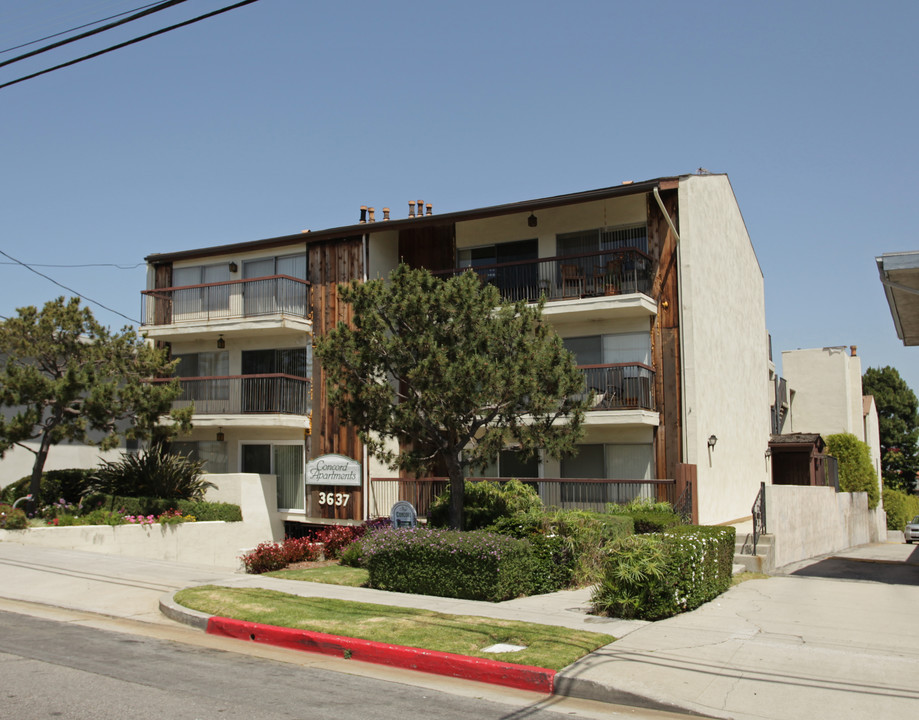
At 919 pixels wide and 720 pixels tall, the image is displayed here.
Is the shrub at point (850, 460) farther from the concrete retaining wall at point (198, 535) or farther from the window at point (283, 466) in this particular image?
the concrete retaining wall at point (198, 535)

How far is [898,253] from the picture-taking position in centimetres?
1347

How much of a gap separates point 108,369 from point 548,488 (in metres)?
11.1

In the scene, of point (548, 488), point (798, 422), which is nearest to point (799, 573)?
point (548, 488)

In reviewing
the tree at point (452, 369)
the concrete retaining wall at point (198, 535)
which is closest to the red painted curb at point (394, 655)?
the tree at point (452, 369)

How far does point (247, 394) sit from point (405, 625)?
14.7 metres

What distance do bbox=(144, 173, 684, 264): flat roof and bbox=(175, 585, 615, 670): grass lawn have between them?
1212 centimetres

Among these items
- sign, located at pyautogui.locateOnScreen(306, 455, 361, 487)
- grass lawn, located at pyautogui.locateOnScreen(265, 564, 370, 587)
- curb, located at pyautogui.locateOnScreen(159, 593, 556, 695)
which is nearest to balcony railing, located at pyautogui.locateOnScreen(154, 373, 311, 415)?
sign, located at pyautogui.locateOnScreen(306, 455, 361, 487)

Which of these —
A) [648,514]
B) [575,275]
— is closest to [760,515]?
[648,514]

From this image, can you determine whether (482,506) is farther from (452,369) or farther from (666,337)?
(666,337)

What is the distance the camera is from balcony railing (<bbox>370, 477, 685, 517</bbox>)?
789 inches

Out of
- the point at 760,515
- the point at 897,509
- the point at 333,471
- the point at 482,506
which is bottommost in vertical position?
the point at 897,509

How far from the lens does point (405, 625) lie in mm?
10500

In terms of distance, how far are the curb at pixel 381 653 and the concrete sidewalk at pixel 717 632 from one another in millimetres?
330

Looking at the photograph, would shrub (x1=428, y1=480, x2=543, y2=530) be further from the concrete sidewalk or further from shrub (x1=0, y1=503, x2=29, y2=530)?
shrub (x1=0, y1=503, x2=29, y2=530)
